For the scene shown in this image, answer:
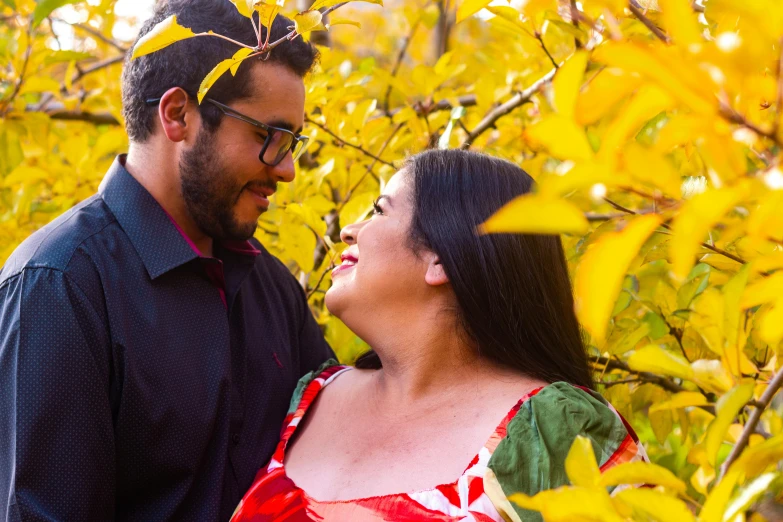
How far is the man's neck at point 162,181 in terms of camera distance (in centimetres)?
174

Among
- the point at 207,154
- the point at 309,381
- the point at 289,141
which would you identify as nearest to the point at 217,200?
the point at 207,154

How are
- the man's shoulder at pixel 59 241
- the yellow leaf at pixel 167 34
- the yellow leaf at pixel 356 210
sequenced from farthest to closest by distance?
the yellow leaf at pixel 356 210
the man's shoulder at pixel 59 241
the yellow leaf at pixel 167 34

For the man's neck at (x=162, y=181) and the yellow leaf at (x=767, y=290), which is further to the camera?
the man's neck at (x=162, y=181)

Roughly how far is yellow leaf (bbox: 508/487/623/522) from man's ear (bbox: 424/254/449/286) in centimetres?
91

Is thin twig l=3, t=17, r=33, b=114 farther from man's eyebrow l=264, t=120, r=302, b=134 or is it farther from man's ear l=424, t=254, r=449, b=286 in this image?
man's ear l=424, t=254, r=449, b=286

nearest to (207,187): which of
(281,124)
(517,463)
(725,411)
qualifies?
(281,124)

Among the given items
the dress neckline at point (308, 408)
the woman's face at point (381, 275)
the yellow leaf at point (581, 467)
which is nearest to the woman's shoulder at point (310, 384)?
the dress neckline at point (308, 408)

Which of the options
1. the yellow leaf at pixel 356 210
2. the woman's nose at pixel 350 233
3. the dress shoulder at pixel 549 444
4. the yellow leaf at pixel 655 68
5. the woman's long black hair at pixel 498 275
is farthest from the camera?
the yellow leaf at pixel 356 210

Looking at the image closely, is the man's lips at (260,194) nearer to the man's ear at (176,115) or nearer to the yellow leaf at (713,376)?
the man's ear at (176,115)

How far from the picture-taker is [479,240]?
1.57 m

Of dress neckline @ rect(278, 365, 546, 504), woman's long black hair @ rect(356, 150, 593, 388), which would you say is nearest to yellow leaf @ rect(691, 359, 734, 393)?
dress neckline @ rect(278, 365, 546, 504)

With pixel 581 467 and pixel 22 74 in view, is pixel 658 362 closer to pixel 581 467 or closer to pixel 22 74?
pixel 581 467

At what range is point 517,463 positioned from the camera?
127cm

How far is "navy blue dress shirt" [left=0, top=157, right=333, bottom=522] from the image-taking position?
1337mm
